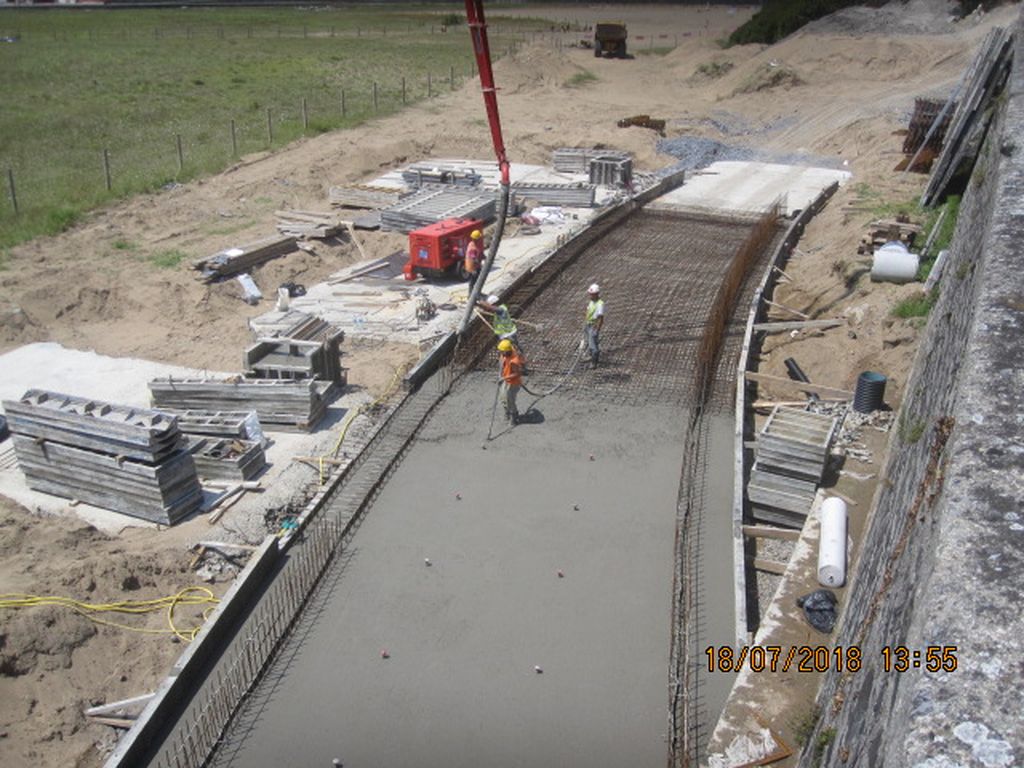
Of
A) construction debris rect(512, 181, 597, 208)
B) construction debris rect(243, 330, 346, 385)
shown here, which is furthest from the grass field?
construction debris rect(243, 330, 346, 385)

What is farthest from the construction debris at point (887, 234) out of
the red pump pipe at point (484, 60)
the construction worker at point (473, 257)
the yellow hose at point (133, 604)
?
the yellow hose at point (133, 604)

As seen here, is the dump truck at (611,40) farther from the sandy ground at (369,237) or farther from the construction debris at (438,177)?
the construction debris at (438,177)

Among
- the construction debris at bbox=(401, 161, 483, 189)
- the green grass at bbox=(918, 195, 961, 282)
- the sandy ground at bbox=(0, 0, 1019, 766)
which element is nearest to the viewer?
the sandy ground at bbox=(0, 0, 1019, 766)

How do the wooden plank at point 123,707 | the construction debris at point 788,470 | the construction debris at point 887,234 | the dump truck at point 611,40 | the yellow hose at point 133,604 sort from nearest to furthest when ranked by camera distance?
the wooden plank at point 123,707 < the yellow hose at point 133,604 < the construction debris at point 788,470 < the construction debris at point 887,234 < the dump truck at point 611,40

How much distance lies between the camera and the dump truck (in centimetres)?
5159

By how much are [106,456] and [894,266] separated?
13.0m

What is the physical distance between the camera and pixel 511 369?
39.3 feet

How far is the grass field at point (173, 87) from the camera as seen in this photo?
25.8 m

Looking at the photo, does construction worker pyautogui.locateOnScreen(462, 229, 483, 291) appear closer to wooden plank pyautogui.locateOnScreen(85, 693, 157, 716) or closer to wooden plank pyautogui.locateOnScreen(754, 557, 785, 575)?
wooden plank pyautogui.locateOnScreen(754, 557, 785, 575)

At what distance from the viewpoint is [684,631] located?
338 inches

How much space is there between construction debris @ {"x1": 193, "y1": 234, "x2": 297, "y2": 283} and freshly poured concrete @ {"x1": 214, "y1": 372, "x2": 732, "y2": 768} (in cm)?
830

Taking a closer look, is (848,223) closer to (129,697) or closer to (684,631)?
(684,631)

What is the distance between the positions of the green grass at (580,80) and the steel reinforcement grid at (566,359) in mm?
23580

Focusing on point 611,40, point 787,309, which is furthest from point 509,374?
point 611,40
